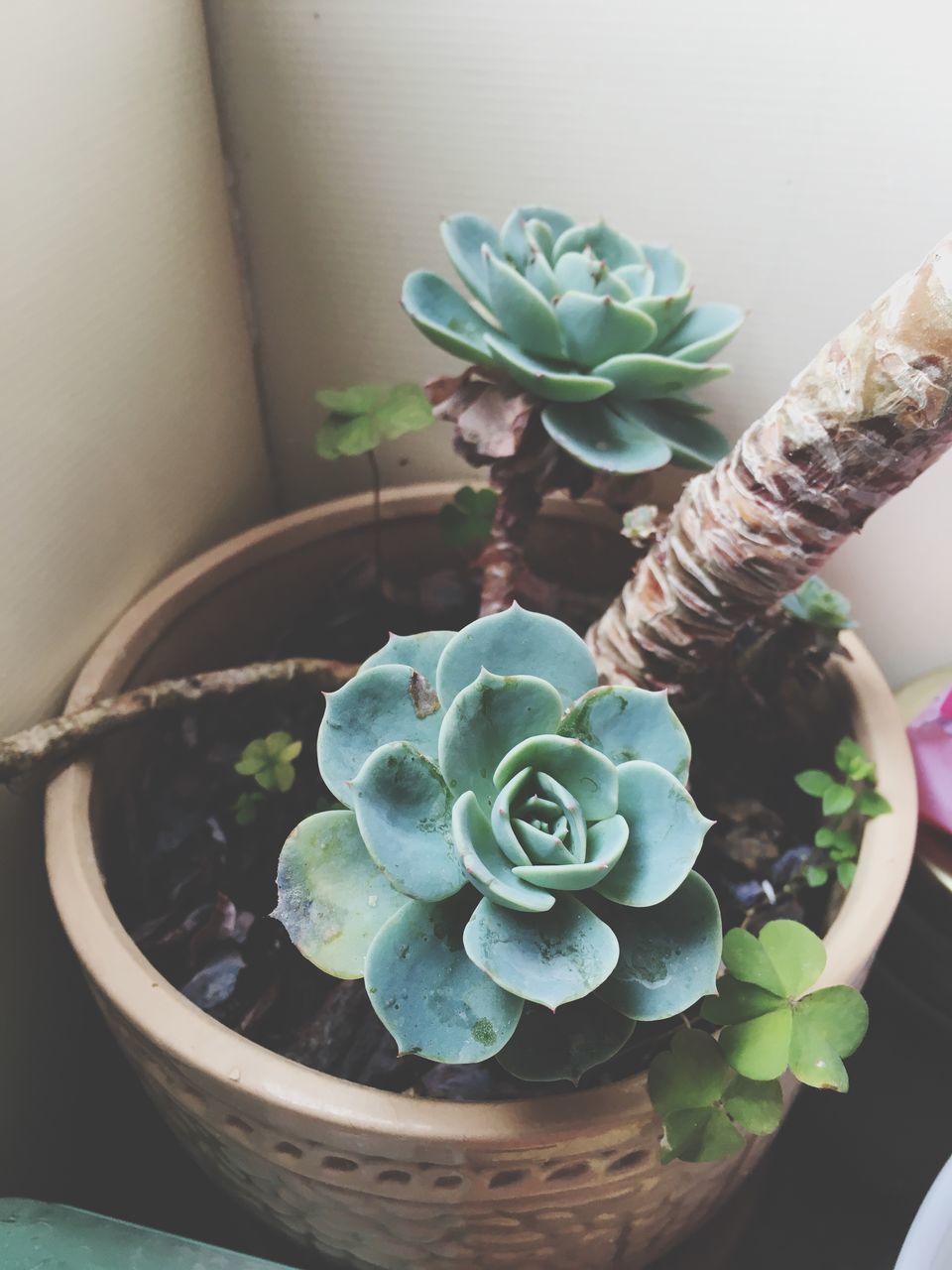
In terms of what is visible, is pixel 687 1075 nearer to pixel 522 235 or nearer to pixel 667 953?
pixel 667 953

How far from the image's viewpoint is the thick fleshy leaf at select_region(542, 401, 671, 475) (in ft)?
2.09

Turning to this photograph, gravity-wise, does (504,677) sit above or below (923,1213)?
above

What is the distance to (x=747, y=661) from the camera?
0.78 m

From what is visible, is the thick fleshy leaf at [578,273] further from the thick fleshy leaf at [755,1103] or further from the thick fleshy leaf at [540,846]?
the thick fleshy leaf at [755,1103]

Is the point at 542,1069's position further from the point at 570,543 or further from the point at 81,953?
the point at 570,543

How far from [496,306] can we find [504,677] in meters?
0.29

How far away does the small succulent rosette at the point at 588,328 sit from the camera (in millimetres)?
626

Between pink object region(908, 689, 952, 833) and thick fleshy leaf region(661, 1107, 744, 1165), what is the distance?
1.09 ft

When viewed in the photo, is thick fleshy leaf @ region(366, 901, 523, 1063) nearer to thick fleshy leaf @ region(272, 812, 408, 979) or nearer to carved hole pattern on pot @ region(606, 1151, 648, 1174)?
thick fleshy leaf @ region(272, 812, 408, 979)

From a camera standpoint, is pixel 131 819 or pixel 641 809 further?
pixel 131 819

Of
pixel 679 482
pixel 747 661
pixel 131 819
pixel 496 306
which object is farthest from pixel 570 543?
pixel 131 819

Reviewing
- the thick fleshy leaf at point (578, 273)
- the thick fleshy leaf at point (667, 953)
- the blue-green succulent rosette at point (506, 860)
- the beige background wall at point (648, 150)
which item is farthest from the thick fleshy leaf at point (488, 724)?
the beige background wall at point (648, 150)

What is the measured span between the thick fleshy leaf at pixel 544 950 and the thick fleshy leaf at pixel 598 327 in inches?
14.3

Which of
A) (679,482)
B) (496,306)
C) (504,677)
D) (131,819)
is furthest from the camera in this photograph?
(679,482)
